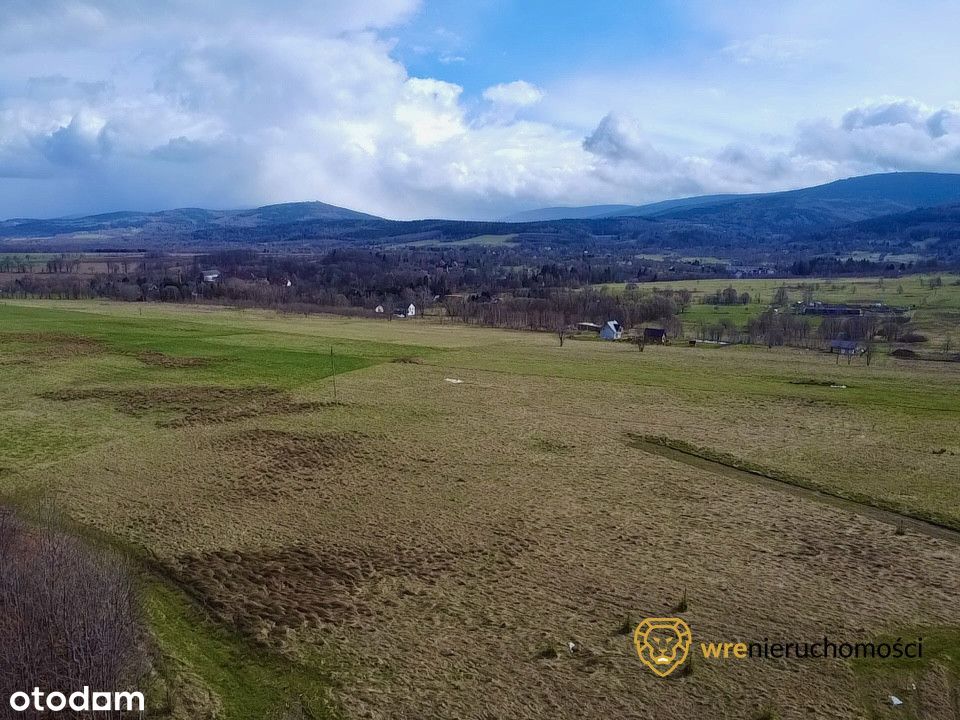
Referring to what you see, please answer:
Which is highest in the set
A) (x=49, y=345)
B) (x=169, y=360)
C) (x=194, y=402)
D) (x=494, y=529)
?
(x=49, y=345)

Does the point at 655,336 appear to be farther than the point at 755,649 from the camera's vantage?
Yes

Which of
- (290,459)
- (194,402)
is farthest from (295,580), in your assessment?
(194,402)

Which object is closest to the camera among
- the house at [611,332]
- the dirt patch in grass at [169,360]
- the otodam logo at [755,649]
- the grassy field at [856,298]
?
the otodam logo at [755,649]

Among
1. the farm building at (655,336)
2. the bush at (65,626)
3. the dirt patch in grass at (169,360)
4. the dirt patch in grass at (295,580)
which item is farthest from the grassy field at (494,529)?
the farm building at (655,336)

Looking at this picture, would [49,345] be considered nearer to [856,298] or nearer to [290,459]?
[290,459]

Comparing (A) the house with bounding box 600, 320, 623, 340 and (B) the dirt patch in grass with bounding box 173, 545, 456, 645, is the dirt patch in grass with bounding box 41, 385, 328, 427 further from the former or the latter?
(A) the house with bounding box 600, 320, 623, 340

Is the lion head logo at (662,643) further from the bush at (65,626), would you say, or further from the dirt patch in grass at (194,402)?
the dirt patch in grass at (194,402)
